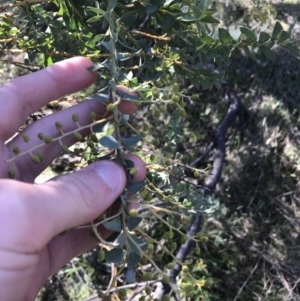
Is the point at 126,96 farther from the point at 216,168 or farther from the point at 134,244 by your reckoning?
the point at 216,168

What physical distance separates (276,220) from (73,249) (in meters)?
1.31

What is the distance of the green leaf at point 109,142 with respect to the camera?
84cm

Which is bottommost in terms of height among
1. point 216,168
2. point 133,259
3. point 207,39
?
point 216,168

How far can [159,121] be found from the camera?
8.41 feet

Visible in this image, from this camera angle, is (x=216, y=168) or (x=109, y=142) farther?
(x=216, y=168)

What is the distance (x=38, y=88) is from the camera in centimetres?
120

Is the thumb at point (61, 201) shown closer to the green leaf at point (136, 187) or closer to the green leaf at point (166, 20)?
the green leaf at point (136, 187)

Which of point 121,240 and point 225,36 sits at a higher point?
point 225,36

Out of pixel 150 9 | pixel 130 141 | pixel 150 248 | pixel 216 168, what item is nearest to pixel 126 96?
pixel 130 141

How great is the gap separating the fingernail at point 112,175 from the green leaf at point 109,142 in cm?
7

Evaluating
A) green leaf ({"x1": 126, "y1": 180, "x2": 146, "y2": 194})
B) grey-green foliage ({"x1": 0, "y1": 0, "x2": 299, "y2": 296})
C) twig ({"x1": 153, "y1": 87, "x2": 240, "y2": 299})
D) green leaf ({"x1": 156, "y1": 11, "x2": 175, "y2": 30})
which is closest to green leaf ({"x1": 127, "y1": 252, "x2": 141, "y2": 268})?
grey-green foliage ({"x1": 0, "y1": 0, "x2": 299, "y2": 296})

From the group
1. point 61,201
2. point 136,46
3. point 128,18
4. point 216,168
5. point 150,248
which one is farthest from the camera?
point 216,168

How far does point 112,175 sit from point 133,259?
0.57ft

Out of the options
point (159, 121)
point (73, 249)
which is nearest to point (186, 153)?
point (159, 121)
